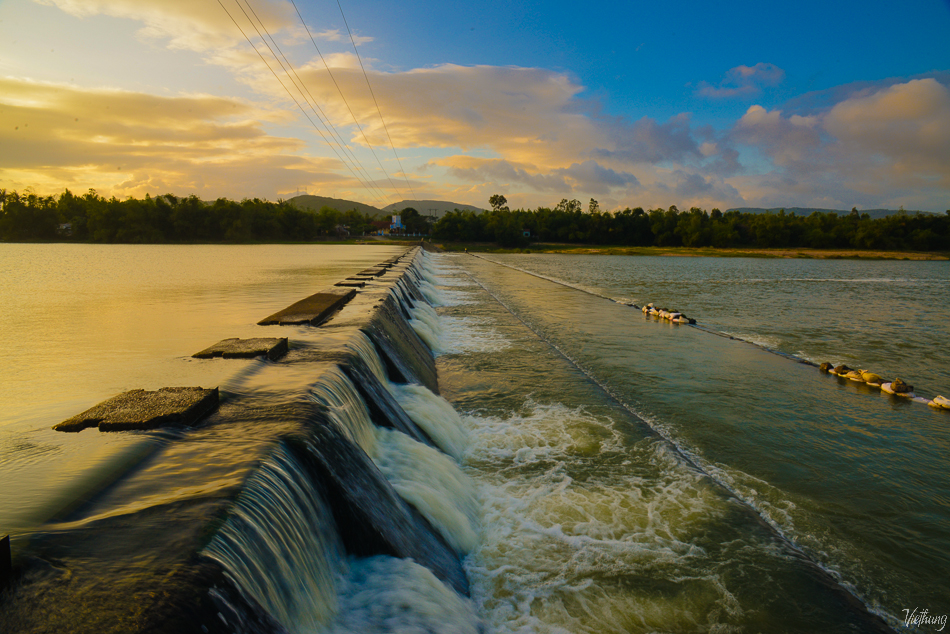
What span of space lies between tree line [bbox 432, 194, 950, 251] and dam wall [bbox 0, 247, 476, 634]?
112 meters

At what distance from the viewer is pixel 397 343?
10055 mm

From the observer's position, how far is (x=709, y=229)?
4948 inches

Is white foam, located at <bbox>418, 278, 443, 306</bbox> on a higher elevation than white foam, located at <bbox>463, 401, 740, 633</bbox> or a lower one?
higher

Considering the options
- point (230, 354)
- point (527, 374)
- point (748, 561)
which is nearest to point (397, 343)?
point (527, 374)

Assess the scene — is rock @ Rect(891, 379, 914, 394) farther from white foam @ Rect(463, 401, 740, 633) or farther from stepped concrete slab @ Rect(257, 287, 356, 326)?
stepped concrete slab @ Rect(257, 287, 356, 326)

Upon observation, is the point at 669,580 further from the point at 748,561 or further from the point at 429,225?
the point at 429,225

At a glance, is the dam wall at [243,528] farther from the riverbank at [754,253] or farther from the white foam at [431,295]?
the riverbank at [754,253]

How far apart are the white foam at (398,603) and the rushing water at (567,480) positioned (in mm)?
16

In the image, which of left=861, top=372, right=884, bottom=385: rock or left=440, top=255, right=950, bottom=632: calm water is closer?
left=440, top=255, right=950, bottom=632: calm water

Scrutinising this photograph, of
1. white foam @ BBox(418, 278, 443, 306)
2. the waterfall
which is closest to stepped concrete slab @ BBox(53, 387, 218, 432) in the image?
the waterfall

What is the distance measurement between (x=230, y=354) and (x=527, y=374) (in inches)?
Answer: 224

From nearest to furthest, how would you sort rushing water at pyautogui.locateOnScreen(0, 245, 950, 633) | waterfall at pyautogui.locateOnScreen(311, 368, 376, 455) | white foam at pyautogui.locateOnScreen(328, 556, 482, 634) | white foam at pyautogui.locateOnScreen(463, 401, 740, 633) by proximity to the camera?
white foam at pyautogui.locateOnScreen(328, 556, 482, 634), rushing water at pyautogui.locateOnScreen(0, 245, 950, 633), white foam at pyautogui.locateOnScreen(463, 401, 740, 633), waterfall at pyautogui.locateOnScreen(311, 368, 376, 455)

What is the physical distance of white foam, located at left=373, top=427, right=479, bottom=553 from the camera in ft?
15.8

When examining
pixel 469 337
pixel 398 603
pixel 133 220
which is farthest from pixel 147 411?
pixel 133 220
